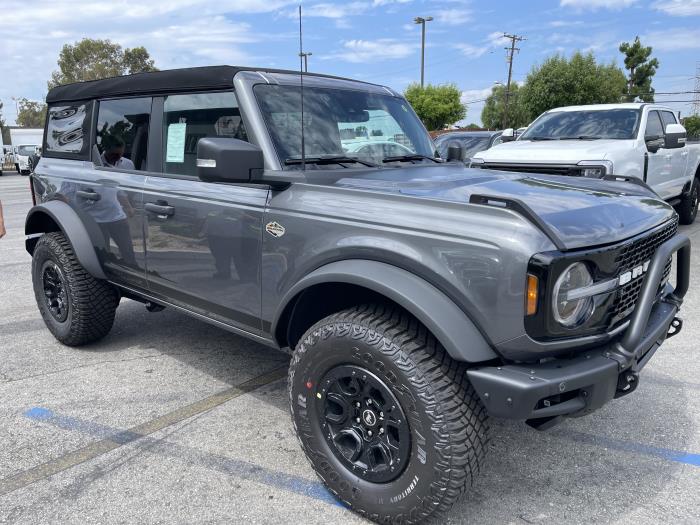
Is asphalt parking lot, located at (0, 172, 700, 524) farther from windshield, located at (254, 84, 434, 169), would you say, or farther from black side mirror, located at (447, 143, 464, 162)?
black side mirror, located at (447, 143, 464, 162)

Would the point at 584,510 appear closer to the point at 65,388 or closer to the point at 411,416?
the point at 411,416

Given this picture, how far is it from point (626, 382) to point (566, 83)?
42.6 m

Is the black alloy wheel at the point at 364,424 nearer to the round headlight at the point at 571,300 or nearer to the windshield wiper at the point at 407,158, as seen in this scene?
the round headlight at the point at 571,300

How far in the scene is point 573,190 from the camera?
2727 millimetres

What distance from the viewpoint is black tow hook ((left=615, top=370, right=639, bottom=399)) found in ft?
7.43

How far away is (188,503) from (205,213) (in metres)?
1.43

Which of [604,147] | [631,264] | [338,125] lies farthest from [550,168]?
[631,264]

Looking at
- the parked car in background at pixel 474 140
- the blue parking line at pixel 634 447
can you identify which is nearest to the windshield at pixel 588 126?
the parked car in background at pixel 474 140

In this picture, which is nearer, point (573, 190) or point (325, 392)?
point (325, 392)

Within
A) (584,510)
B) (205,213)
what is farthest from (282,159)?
(584,510)

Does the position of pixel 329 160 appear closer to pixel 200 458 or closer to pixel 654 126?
pixel 200 458

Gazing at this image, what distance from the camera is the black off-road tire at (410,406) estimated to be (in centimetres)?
216

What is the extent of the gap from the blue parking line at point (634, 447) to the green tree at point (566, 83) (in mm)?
40531

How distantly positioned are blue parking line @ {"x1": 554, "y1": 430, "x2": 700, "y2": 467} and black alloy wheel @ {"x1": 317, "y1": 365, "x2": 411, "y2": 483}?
4.28 feet
